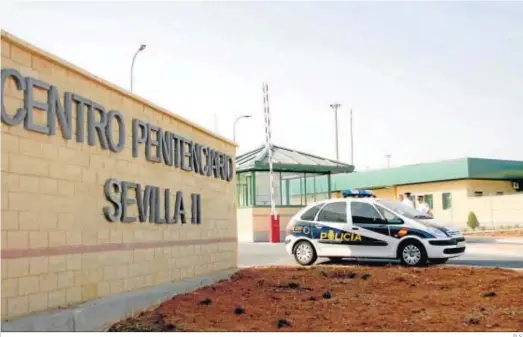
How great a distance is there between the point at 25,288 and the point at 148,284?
3313 millimetres

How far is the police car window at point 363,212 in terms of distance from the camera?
49.5 ft

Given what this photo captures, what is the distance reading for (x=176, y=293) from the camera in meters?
10.4

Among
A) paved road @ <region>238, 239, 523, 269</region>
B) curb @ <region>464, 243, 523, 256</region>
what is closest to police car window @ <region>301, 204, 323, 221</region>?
paved road @ <region>238, 239, 523, 269</region>

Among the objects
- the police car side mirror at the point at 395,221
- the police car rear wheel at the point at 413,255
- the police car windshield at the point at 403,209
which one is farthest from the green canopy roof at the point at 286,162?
the police car rear wheel at the point at 413,255

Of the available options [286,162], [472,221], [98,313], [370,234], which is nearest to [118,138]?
[98,313]

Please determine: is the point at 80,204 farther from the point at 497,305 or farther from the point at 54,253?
the point at 497,305

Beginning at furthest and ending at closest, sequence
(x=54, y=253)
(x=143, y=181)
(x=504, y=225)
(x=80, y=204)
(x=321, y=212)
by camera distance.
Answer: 1. (x=504, y=225)
2. (x=321, y=212)
3. (x=143, y=181)
4. (x=80, y=204)
5. (x=54, y=253)

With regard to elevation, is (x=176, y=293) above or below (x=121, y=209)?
below

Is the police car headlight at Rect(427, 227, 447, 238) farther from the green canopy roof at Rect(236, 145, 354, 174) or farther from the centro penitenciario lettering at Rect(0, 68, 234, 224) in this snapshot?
the green canopy roof at Rect(236, 145, 354, 174)

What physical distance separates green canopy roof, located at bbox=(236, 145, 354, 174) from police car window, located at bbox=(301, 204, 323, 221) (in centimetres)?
1309

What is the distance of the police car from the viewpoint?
47.5 feet

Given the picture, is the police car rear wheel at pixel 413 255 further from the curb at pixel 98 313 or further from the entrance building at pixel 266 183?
the entrance building at pixel 266 183

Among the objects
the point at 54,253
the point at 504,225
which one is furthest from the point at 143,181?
the point at 504,225

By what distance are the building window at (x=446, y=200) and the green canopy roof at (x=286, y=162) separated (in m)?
14.4
